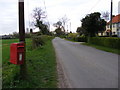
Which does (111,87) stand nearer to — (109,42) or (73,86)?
(73,86)

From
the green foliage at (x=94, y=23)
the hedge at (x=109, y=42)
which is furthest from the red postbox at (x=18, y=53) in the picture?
the green foliage at (x=94, y=23)

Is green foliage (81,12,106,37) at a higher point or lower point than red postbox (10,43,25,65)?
higher

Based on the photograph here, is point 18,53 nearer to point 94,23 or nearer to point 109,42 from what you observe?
point 109,42

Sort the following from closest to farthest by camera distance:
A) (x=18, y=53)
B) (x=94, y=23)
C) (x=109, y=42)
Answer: (x=18, y=53), (x=109, y=42), (x=94, y=23)

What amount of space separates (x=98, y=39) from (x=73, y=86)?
22.4 metres

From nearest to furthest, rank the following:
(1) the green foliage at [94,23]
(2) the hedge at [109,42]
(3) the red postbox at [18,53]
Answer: (3) the red postbox at [18,53]
(2) the hedge at [109,42]
(1) the green foliage at [94,23]

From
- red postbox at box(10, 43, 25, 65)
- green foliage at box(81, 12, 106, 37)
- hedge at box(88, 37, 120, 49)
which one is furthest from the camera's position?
green foliage at box(81, 12, 106, 37)

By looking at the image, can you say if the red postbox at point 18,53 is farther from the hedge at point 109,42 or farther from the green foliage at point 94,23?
the green foliage at point 94,23

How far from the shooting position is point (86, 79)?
6.30m

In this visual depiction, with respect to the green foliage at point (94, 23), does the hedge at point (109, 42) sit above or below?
below

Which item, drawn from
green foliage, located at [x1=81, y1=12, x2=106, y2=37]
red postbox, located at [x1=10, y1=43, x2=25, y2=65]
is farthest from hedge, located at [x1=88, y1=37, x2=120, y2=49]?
red postbox, located at [x1=10, y1=43, x2=25, y2=65]

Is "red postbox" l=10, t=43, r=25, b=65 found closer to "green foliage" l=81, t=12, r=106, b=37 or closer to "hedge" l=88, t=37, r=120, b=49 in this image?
"hedge" l=88, t=37, r=120, b=49

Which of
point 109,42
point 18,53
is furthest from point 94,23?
point 18,53

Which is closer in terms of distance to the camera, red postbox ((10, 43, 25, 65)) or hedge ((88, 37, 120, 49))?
red postbox ((10, 43, 25, 65))
